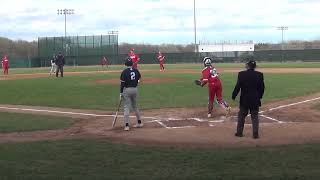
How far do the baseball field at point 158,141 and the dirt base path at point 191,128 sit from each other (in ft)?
0.07

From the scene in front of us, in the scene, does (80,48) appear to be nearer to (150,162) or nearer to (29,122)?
(29,122)

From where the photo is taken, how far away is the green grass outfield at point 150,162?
7.77m

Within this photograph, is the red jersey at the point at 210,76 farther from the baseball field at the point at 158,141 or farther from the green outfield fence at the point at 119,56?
the green outfield fence at the point at 119,56

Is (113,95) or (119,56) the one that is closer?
(113,95)

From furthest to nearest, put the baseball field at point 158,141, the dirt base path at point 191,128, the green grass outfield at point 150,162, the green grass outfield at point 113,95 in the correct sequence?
the green grass outfield at point 113,95
the dirt base path at point 191,128
the baseball field at point 158,141
the green grass outfield at point 150,162

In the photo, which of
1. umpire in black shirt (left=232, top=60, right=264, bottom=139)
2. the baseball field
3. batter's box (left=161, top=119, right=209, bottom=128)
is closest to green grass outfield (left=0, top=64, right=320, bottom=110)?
the baseball field

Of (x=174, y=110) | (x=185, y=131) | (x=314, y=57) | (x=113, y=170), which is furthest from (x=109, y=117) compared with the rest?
(x=314, y=57)

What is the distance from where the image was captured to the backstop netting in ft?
280

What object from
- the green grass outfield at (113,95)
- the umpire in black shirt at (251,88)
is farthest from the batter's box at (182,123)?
the green grass outfield at (113,95)

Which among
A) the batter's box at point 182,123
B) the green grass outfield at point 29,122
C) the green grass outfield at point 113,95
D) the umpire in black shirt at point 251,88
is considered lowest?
the green grass outfield at point 29,122

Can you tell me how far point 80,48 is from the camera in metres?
86.6

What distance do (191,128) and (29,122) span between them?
4831 millimetres

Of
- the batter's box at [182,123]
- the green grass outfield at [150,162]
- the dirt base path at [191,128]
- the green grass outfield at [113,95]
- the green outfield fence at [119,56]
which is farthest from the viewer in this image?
the green outfield fence at [119,56]

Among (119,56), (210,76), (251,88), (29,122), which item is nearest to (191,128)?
(251,88)
